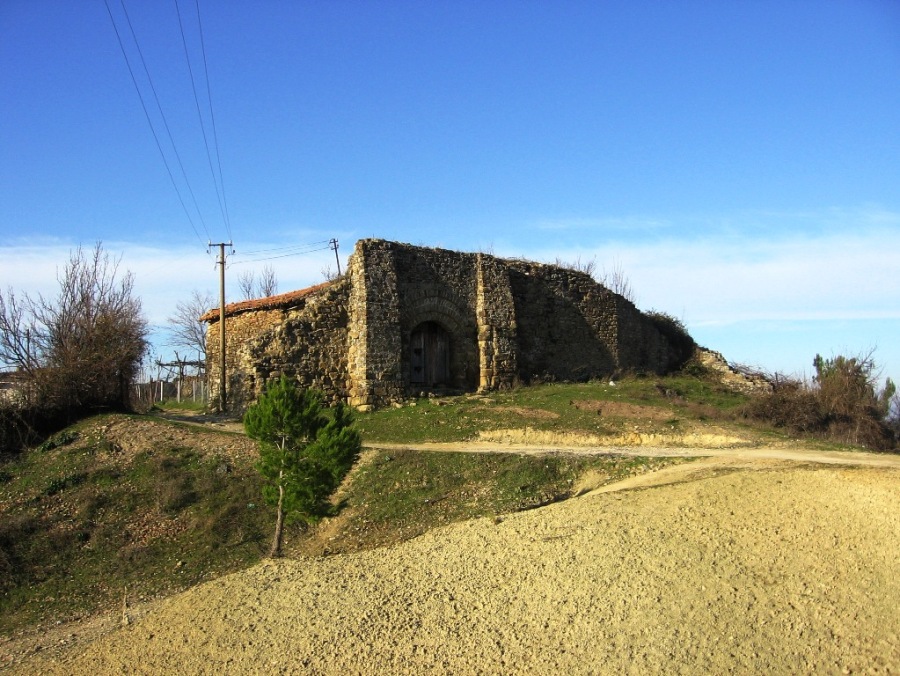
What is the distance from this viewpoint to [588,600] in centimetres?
652

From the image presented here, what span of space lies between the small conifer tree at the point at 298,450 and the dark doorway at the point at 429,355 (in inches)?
447

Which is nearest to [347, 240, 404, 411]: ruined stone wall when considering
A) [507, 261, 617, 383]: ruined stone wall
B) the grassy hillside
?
the grassy hillside

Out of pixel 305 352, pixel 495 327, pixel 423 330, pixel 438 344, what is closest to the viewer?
pixel 305 352

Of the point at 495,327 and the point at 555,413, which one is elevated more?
the point at 495,327

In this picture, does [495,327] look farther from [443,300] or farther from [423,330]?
[423,330]

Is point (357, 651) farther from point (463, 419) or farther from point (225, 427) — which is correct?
point (225, 427)

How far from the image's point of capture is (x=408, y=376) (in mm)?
21391

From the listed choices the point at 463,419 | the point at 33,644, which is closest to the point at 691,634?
the point at 33,644

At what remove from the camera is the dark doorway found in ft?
72.0

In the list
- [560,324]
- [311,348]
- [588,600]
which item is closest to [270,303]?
[311,348]

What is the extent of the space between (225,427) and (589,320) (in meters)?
12.6

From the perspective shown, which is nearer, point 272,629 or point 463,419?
point 272,629

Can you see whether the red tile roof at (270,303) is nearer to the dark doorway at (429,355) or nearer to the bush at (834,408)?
the dark doorway at (429,355)

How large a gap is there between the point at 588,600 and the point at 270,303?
1834 centimetres
